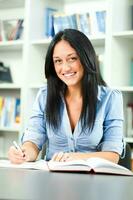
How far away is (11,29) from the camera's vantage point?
3848 millimetres

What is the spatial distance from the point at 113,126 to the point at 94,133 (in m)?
0.09

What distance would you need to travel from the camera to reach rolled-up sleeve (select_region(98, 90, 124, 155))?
72.3 inches

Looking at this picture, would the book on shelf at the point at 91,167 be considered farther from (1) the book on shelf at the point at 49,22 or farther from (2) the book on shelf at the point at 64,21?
(1) the book on shelf at the point at 49,22

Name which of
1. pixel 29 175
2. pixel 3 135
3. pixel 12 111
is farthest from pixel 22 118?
pixel 29 175

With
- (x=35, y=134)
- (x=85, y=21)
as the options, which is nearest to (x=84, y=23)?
(x=85, y=21)

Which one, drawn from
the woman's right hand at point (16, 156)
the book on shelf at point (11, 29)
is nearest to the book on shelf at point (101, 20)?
the book on shelf at point (11, 29)

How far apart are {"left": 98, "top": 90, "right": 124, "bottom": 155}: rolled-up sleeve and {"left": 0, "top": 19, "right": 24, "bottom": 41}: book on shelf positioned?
2000 mm

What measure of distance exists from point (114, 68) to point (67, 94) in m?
1.08

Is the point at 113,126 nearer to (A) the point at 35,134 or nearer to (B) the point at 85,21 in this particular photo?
(A) the point at 35,134

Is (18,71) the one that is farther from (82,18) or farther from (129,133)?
(129,133)

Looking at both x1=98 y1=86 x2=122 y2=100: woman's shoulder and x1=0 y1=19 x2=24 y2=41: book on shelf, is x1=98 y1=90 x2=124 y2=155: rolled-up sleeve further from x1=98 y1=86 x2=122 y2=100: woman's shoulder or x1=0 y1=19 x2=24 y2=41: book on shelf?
x1=0 y1=19 x2=24 y2=41: book on shelf

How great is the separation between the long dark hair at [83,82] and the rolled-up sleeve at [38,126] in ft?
0.17

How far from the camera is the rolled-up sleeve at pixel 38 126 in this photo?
1.96 m

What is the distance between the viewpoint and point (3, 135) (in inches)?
157
